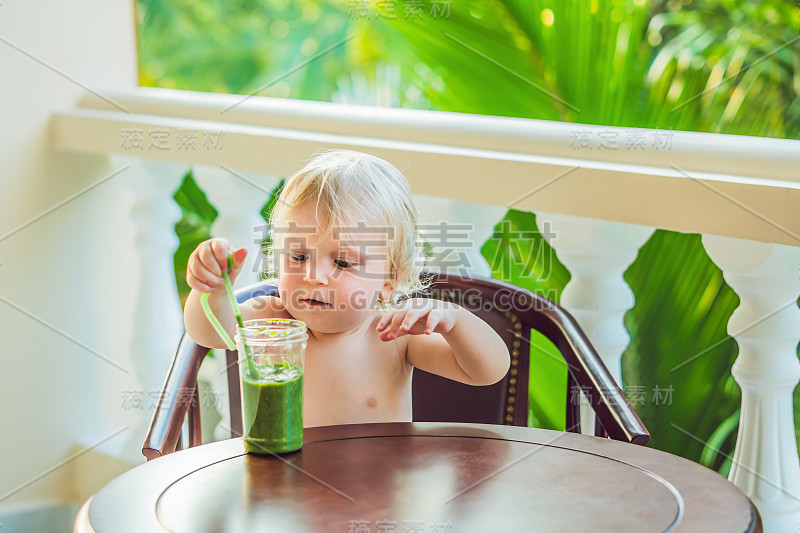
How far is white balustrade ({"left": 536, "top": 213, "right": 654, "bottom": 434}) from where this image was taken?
4.46ft

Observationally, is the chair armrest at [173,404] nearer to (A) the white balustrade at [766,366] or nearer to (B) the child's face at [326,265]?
(B) the child's face at [326,265]

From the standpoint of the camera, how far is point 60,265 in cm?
201

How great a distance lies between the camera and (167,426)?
1.11 metres

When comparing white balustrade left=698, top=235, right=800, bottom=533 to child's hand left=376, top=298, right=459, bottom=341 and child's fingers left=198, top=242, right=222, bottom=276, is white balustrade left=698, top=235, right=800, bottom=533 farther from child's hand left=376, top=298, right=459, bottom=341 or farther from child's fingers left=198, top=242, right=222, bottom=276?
child's fingers left=198, top=242, right=222, bottom=276

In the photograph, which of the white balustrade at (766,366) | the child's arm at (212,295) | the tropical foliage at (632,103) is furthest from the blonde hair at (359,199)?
the tropical foliage at (632,103)

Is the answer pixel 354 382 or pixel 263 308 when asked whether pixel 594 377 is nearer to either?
pixel 354 382

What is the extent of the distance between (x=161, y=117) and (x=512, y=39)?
86 centimetres

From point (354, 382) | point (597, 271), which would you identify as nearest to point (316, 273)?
point (354, 382)

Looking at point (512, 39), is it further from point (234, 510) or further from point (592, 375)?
point (234, 510)

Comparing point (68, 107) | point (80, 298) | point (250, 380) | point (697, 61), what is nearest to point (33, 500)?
point (80, 298)

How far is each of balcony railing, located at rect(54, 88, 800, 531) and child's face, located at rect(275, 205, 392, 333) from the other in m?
0.30

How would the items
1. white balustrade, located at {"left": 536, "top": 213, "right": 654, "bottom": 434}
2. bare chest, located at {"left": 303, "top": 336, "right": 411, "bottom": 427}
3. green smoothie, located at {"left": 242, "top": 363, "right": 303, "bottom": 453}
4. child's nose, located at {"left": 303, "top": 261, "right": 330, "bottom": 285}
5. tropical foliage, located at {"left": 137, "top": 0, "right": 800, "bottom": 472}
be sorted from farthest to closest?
tropical foliage, located at {"left": 137, "top": 0, "right": 800, "bottom": 472} < white balustrade, located at {"left": 536, "top": 213, "right": 654, "bottom": 434} < bare chest, located at {"left": 303, "top": 336, "right": 411, "bottom": 427} < child's nose, located at {"left": 303, "top": 261, "right": 330, "bottom": 285} < green smoothie, located at {"left": 242, "top": 363, "right": 303, "bottom": 453}

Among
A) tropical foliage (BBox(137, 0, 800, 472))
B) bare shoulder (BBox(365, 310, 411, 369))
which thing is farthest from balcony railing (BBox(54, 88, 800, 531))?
tropical foliage (BBox(137, 0, 800, 472))

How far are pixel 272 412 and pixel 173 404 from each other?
0.30 meters
